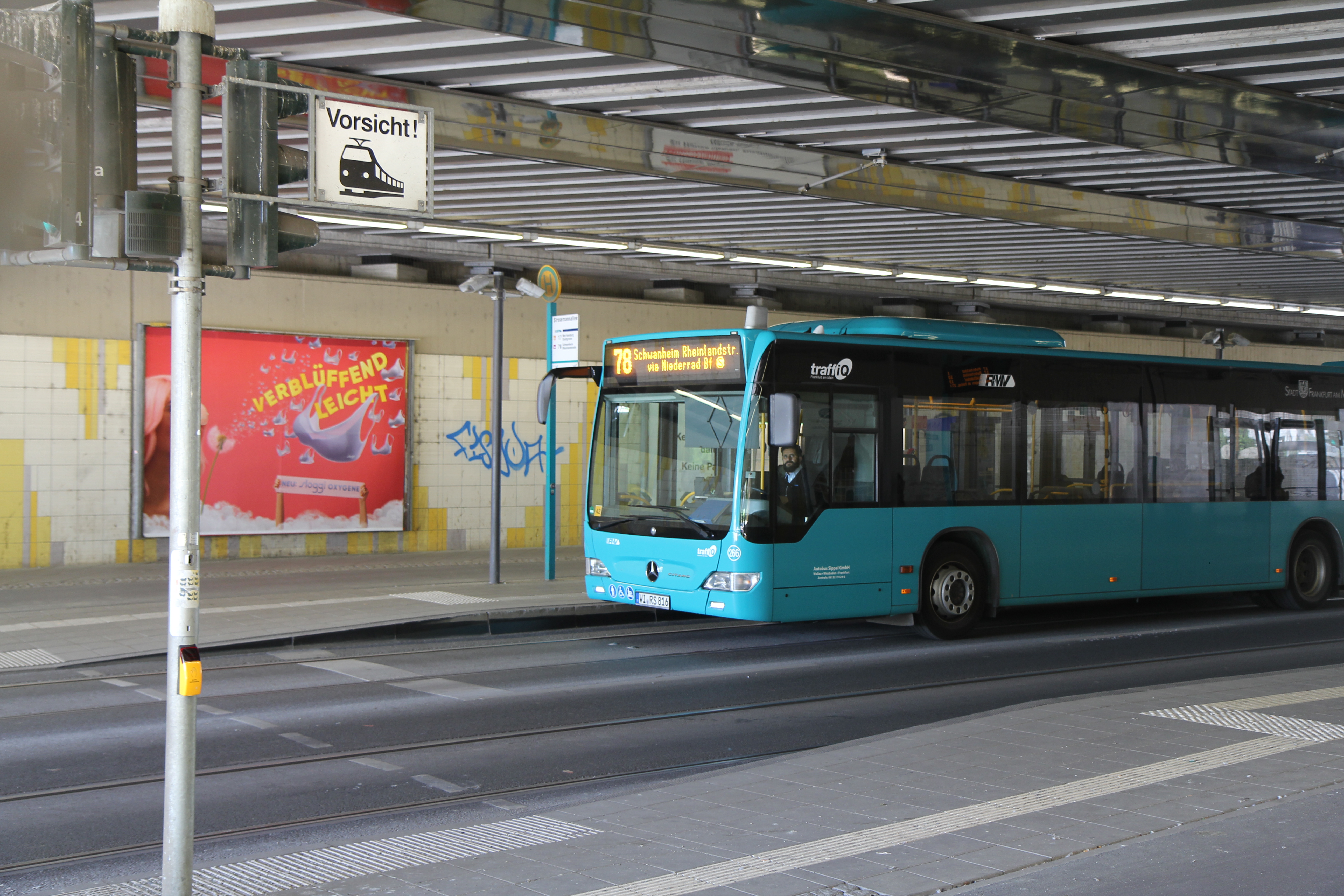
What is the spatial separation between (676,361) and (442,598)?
4.23 metres

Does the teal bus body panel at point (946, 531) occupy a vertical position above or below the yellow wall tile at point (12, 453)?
below

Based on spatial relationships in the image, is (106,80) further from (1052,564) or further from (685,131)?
(1052,564)

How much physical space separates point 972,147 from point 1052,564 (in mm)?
4481

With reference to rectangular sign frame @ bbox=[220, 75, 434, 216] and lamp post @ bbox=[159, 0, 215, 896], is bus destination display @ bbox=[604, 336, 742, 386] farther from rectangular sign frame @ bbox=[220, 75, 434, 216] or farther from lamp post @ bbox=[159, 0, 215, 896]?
lamp post @ bbox=[159, 0, 215, 896]

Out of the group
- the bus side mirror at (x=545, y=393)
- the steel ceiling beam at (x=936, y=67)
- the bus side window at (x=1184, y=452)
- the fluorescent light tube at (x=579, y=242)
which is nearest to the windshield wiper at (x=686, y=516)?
the bus side mirror at (x=545, y=393)

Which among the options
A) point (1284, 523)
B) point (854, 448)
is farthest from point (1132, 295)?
point (854, 448)

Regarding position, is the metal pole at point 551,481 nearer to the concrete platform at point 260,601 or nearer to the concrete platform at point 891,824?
the concrete platform at point 260,601

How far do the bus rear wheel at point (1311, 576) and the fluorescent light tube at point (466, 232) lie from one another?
10937 millimetres

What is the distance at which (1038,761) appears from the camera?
23.2ft

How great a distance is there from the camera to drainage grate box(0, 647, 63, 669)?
1051 cm

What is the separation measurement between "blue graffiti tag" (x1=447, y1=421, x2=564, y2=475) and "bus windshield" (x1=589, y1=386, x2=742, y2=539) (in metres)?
7.65

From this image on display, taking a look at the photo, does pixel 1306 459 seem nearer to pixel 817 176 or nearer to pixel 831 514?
pixel 817 176

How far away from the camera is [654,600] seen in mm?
12148

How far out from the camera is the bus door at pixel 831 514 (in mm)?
11617
